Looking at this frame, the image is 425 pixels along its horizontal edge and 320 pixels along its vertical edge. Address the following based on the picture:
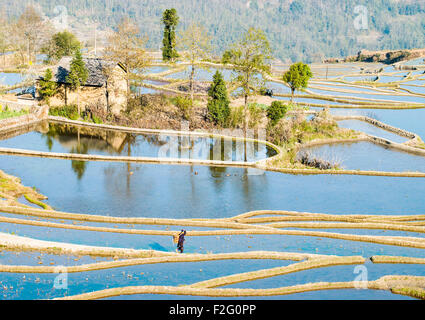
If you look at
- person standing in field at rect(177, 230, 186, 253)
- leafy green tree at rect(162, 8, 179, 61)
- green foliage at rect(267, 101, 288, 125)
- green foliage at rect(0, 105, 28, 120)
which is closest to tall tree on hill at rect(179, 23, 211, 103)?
green foliage at rect(267, 101, 288, 125)

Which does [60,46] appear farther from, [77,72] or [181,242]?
[181,242]

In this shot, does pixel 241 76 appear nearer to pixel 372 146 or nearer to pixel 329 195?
pixel 372 146

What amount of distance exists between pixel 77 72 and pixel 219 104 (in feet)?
54.8

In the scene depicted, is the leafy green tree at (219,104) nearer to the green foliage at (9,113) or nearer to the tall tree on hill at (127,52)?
the tall tree on hill at (127,52)

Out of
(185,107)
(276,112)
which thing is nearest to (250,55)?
(276,112)

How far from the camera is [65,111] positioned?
57.9 metres

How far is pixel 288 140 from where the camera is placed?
5150 cm

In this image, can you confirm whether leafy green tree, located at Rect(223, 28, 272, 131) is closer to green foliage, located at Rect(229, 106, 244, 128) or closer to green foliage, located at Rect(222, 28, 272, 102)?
green foliage, located at Rect(222, 28, 272, 102)

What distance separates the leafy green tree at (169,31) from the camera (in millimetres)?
87688

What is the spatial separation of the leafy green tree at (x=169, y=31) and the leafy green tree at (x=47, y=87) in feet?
104

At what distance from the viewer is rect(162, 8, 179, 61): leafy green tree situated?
87.7 meters

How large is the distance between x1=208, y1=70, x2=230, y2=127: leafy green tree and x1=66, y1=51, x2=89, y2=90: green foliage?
→ 14.8m

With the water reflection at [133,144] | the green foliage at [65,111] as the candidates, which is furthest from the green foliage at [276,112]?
the green foliage at [65,111]
